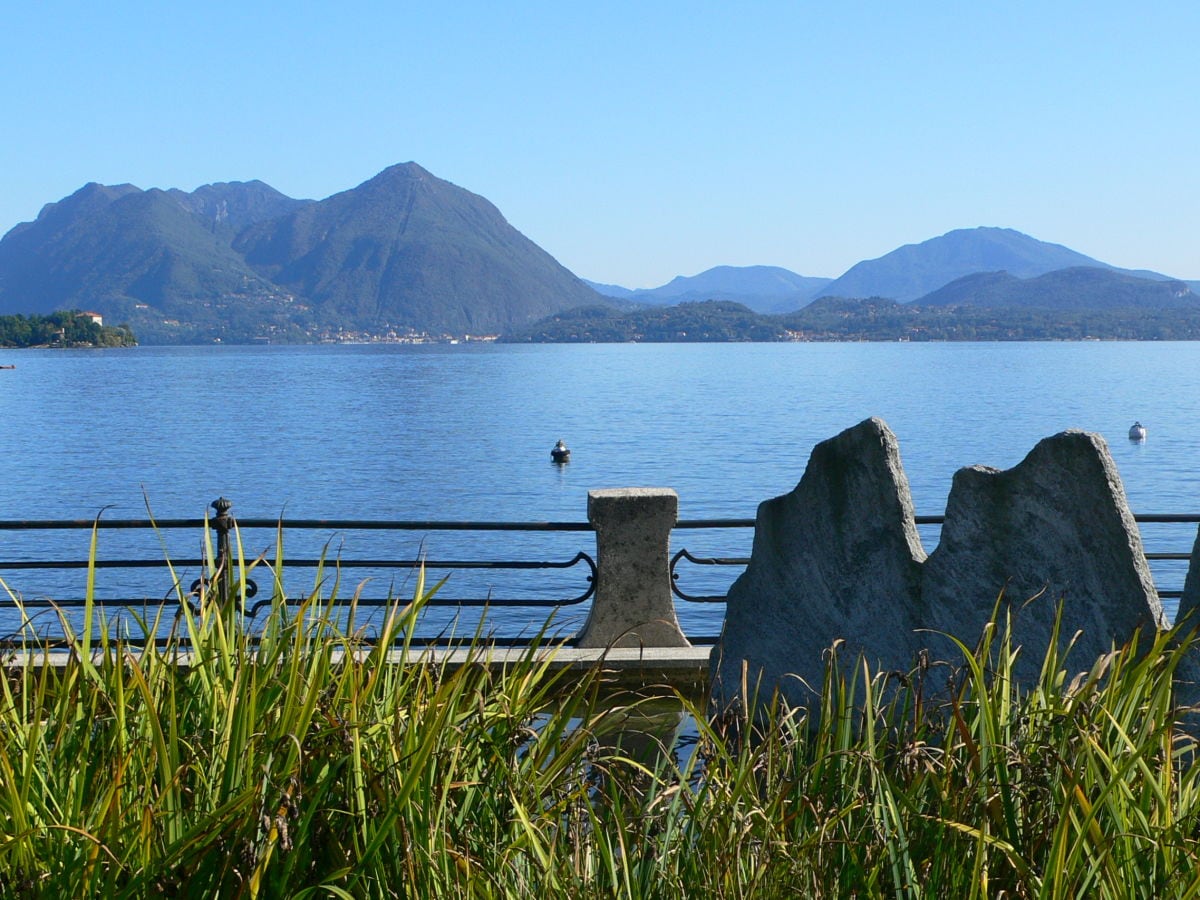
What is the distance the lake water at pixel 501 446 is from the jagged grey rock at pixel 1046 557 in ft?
7.36

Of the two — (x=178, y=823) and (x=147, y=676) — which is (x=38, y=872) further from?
(x=147, y=676)

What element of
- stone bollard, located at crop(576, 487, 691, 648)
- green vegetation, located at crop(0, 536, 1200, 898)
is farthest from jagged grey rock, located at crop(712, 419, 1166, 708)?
stone bollard, located at crop(576, 487, 691, 648)

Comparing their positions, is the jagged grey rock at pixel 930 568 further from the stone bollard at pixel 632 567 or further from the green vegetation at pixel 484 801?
the stone bollard at pixel 632 567

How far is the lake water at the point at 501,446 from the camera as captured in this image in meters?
35.0

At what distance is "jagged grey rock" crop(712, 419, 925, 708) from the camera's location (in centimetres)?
635

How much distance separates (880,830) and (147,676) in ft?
6.52

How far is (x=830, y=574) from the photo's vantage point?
21.8 feet

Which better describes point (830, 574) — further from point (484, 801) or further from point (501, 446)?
point (501, 446)

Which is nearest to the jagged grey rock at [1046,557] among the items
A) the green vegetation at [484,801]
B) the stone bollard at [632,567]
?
the green vegetation at [484,801]

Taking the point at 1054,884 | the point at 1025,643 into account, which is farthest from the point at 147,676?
the point at 1025,643

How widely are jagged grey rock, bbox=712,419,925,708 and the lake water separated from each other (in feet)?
4.32

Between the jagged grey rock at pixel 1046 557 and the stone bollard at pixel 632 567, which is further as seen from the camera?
the stone bollard at pixel 632 567

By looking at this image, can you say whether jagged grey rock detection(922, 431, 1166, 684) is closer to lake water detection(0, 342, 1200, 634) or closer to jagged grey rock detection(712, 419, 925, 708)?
jagged grey rock detection(712, 419, 925, 708)

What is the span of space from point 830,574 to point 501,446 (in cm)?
5412
